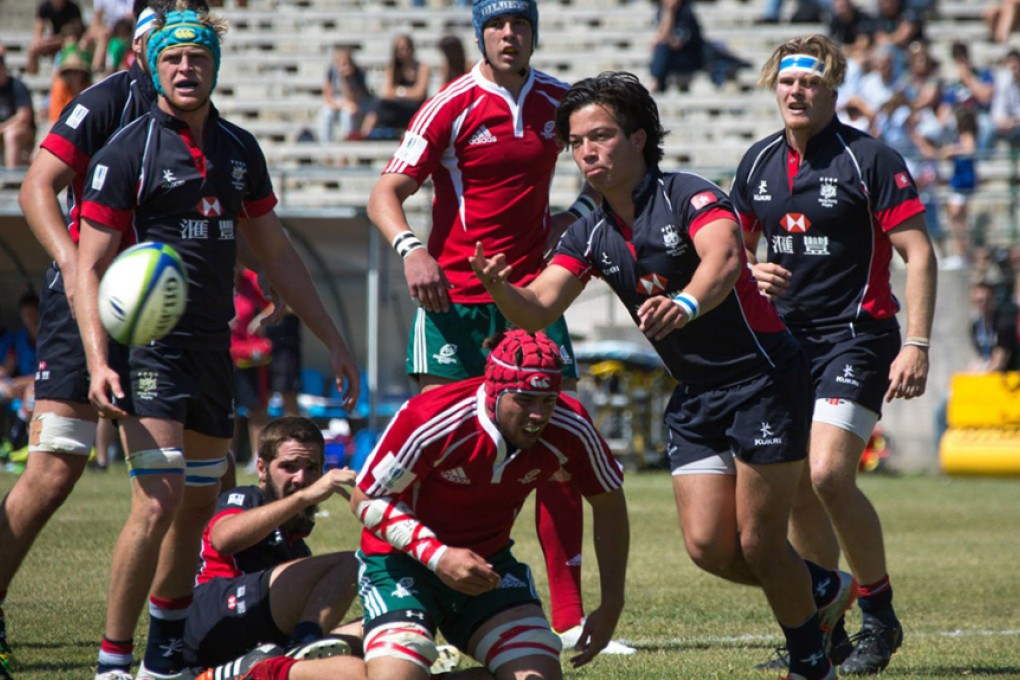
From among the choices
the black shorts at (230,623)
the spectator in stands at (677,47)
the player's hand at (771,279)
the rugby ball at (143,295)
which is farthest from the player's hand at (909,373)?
the spectator in stands at (677,47)

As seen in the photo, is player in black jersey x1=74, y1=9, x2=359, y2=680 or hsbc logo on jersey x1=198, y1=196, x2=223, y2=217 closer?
player in black jersey x1=74, y1=9, x2=359, y2=680

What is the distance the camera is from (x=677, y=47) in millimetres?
20250

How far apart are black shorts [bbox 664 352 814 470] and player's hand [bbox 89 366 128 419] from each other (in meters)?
1.94

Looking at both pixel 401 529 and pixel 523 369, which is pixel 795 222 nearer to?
pixel 523 369

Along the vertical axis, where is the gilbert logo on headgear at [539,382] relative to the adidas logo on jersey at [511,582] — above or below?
above

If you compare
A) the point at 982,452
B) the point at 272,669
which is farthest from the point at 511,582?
the point at 982,452

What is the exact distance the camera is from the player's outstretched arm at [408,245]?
18.0ft

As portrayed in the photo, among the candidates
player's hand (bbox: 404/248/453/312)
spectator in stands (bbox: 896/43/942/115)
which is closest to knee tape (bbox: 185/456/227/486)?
player's hand (bbox: 404/248/453/312)

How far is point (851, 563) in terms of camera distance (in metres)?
6.14

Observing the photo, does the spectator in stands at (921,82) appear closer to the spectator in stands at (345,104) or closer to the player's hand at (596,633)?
the spectator in stands at (345,104)

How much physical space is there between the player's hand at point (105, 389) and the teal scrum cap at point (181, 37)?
41.1 inches

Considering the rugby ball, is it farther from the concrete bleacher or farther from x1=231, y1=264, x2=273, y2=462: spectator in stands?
the concrete bleacher

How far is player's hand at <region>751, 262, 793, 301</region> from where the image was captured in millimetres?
5816

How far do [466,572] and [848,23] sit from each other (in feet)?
56.2
